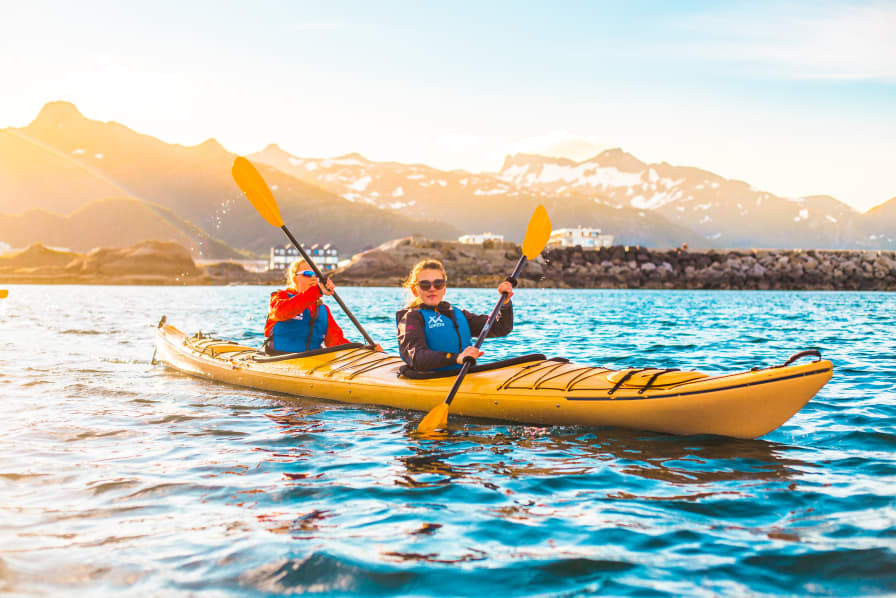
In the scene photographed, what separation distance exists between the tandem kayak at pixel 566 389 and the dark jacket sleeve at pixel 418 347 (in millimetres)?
207

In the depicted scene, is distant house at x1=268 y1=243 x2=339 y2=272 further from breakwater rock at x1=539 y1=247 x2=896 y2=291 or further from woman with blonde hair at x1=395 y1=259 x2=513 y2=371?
woman with blonde hair at x1=395 y1=259 x2=513 y2=371

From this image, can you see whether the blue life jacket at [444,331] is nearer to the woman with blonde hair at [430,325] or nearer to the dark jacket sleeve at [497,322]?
the woman with blonde hair at [430,325]

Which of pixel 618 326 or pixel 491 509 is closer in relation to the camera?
pixel 491 509

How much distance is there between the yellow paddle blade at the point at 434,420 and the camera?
633 cm

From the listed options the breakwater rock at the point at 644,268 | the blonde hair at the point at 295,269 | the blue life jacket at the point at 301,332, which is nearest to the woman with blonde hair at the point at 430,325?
the blonde hair at the point at 295,269

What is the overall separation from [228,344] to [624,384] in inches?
254

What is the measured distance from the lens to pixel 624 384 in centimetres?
605

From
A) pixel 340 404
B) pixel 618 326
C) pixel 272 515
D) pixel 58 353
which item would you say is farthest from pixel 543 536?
pixel 618 326

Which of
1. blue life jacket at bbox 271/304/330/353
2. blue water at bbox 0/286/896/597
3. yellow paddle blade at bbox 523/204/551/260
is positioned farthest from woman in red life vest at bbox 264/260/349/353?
yellow paddle blade at bbox 523/204/551/260

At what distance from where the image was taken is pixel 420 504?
4316mm

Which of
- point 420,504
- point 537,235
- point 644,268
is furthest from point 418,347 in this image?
point 644,268

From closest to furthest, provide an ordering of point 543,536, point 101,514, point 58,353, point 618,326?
point 543,536, point 101,514, point 58,353, point 618,326

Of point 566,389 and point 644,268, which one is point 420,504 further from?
point 644,268

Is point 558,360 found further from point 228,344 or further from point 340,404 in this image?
point 228,344
